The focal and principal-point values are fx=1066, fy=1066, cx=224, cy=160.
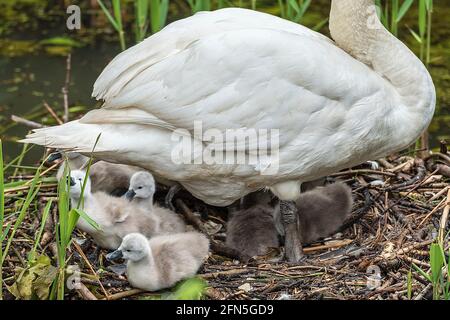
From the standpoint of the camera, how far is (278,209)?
20.9 feet

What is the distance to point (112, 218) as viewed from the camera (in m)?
5.86

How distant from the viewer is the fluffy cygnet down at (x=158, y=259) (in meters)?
Answer: 5.46

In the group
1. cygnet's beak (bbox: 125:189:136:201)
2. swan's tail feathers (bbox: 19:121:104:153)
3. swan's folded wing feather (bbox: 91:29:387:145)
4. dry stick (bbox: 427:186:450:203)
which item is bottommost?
dry stick (bbox: 427:186:450:203)

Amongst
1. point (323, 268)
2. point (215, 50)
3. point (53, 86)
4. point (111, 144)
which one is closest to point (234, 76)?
point (215, 50)

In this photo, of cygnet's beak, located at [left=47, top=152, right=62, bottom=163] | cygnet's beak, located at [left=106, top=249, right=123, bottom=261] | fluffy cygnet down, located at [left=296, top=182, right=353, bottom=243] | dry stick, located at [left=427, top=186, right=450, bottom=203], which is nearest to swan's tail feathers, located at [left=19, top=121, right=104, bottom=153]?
cygnet's beak, located at [left=47, top=152, right=62, bottom=163]

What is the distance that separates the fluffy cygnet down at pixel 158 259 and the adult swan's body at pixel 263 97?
Result: 1.64ft

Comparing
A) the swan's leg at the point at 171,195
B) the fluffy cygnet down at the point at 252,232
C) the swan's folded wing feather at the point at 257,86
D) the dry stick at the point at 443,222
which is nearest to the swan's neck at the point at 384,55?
the swan's folded wing feather at the point at 257,86

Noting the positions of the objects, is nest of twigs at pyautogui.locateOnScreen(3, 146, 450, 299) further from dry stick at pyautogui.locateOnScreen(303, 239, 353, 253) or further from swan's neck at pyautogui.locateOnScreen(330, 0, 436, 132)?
swan's neck at pyautogui.locateOnScreen(330, 0, 436, 132)

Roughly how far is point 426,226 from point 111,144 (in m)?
1.90

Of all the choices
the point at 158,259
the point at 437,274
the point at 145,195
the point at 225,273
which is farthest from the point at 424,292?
the point at 145,195

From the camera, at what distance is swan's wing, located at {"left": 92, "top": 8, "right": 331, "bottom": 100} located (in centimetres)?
588

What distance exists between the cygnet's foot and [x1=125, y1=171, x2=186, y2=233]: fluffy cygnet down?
0.60 meters
